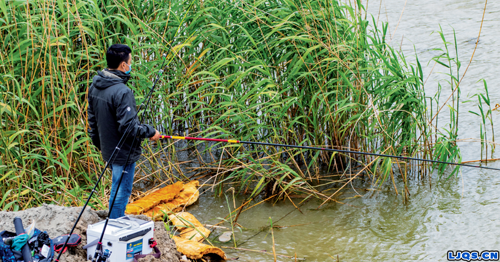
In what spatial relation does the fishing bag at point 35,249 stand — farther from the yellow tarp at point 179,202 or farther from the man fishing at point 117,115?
the yellow tarp at point 179,202

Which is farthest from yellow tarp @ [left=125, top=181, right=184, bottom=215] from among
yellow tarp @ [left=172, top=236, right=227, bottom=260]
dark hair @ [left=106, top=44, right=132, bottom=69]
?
dark hair @ [left=106, top=44, right=132, bottom=69]

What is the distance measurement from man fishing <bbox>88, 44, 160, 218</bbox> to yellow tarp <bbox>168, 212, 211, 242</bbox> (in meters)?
0.59

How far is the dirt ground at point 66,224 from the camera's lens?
2.65m

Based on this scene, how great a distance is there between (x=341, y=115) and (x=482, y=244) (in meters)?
1.46

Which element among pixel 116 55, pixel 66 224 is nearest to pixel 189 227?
pixel 66 224

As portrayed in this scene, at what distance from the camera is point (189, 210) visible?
3.95 meters

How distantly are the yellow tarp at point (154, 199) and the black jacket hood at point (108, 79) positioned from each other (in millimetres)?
1179

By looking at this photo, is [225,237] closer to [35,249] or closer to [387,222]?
[387,222]

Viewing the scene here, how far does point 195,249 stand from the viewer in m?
3.04

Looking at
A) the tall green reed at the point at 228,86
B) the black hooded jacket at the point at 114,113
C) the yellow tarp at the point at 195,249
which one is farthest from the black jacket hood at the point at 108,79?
the yellow tarp at the point at 195,249

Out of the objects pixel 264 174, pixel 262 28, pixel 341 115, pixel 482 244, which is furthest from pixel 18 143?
pixel 482 244

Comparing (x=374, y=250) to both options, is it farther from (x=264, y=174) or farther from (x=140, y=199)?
(x=140, y=199)

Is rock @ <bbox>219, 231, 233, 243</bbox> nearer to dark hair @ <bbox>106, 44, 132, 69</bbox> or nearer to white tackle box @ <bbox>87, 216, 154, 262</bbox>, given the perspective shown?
white tackle box @ <bbox>87, 216, 154, 262</bbox>

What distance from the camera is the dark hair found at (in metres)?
2.79
